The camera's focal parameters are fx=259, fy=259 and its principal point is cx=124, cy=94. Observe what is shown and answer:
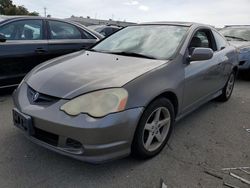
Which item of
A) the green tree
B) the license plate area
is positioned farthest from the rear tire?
the green tree

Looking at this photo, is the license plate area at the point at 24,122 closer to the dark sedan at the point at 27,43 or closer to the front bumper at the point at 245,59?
the dark sedan at the point at 27,43

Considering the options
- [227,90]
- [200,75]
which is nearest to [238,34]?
[227,90]

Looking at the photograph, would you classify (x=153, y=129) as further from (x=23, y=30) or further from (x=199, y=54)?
(x=23, y=30)

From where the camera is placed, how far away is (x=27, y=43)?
451 cm

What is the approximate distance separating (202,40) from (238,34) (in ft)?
15.8

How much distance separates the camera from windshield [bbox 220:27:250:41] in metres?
7.75

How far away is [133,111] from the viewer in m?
2.34

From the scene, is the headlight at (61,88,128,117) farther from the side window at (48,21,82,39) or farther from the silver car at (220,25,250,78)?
the silver car at (220,25,250,78)

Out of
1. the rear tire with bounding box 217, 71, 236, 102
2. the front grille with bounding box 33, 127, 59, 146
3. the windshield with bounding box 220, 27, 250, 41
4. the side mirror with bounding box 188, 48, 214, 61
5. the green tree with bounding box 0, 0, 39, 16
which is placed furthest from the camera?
the green tree with bounding box 0, 0, 39, 16

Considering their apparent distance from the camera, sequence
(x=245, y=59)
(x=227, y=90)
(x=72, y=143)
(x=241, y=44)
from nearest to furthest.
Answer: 1. (x=72, y=143)
2. (x=227, y=90)
3. (x=245, y=59)
4. (x=241, y=44)

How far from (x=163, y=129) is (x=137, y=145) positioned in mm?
543

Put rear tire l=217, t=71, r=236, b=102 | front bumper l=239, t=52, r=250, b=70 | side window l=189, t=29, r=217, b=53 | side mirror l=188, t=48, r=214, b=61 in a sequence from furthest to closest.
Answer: front bumper l=239, t=52, r=250, b=70
rear tire l=217, t=71, r=236, b=102
side window l=189, t=29, r=217, b=53
side mirror l=188, t=48, r=214, b=61

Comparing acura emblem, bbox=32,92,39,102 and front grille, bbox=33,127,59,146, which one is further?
acura emblem, bbox=32,92,39,102

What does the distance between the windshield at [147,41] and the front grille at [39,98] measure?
124 cm
